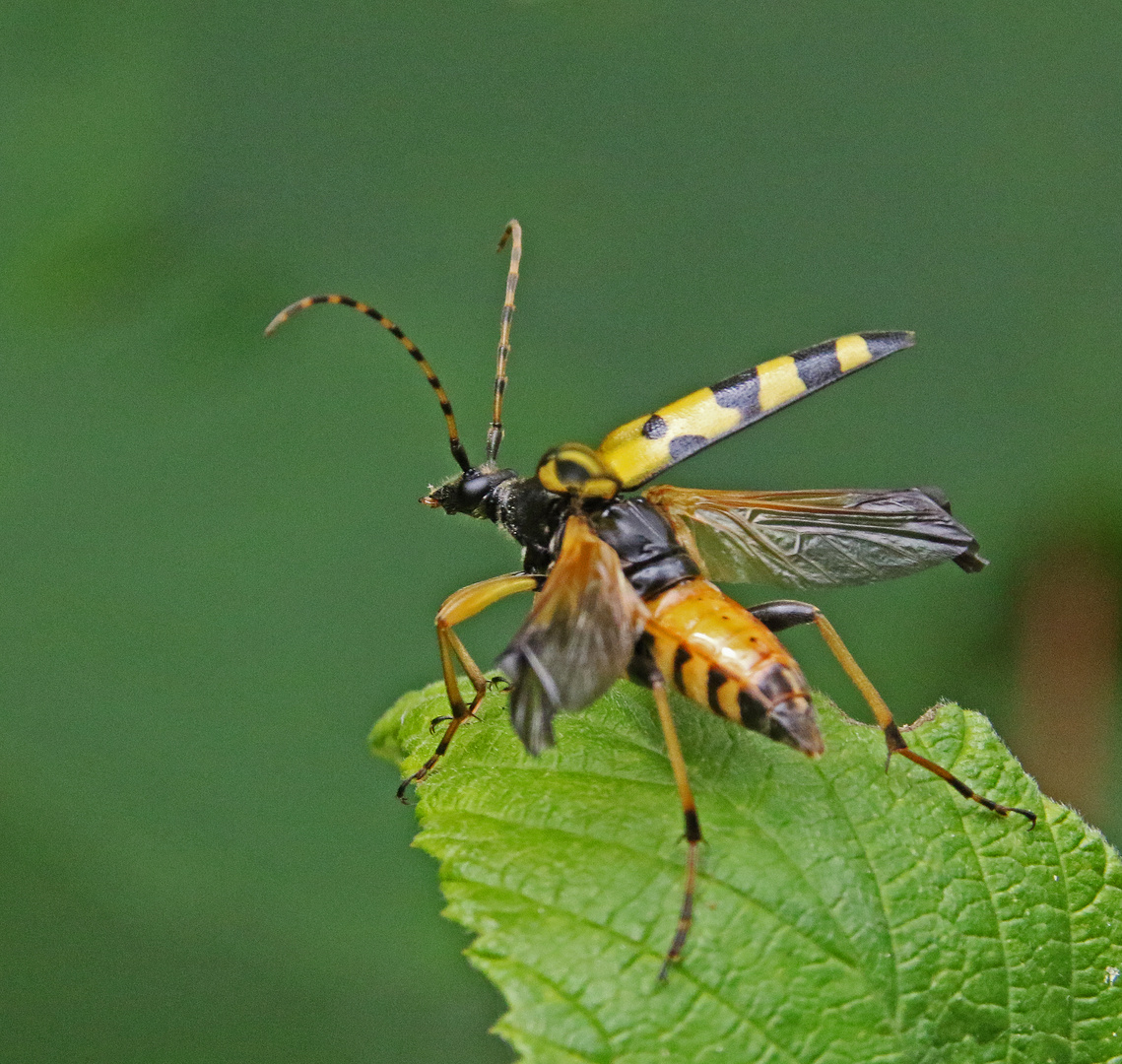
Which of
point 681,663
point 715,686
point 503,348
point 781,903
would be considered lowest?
point 781,903

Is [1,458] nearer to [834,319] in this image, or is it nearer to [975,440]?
[834,319]

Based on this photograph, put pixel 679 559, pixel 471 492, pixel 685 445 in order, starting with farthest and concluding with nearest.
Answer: pixel 471 492, pixel 685 445, pixel 679 559

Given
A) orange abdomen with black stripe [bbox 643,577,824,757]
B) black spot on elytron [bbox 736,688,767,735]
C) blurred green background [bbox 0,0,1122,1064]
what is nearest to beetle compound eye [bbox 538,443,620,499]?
orange abdomen with black stripe [bbox 643,577,824,757]

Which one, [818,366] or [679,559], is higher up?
[818,366]

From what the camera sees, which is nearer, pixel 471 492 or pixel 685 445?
pixel 685 445

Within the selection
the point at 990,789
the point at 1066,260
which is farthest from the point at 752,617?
the point at 1066,260

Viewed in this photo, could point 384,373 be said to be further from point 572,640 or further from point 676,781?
point 676,781

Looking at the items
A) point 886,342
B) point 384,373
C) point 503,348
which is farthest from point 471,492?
point 886,342

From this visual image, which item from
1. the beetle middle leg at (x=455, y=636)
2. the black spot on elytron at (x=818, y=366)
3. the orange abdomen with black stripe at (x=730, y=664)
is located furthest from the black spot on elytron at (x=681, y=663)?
the black spot on elytron at (x=818, y=366)
